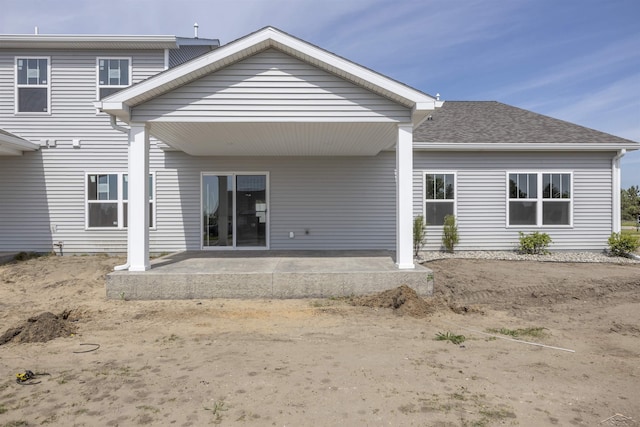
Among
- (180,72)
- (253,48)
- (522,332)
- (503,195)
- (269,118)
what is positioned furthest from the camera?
(503,195)

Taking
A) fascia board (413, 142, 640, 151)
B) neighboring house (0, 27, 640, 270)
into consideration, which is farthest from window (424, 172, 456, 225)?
fascia board (413, 142, 640, 151)

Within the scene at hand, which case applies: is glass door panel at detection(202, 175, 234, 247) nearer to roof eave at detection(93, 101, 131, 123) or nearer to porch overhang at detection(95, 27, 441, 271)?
porch overhang at detection(95, 27, 441, 271)

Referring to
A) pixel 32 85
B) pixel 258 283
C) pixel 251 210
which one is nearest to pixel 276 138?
pixel 251 210

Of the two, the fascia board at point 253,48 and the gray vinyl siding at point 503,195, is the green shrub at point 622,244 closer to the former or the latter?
the gray vinyl siding at point 503,195

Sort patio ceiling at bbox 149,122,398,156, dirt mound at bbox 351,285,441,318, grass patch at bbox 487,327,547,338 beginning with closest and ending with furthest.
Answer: grass patch at bbox 487,327,547,338, dirt mound at bbox 351,285,441,318, patio ceiling at bbox 149,122,398,156

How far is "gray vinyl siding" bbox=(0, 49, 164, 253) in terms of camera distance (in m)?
10.3

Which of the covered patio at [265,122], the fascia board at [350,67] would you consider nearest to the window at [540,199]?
the covered patio at [265,122]

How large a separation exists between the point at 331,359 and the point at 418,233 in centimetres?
695

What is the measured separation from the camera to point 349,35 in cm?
1272

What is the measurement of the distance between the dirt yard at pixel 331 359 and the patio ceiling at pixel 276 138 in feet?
10.6

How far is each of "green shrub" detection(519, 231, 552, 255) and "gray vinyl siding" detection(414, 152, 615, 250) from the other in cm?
29

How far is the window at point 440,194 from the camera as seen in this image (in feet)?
34.7

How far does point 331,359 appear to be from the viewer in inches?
154

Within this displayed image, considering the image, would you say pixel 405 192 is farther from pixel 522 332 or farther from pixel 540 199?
pixel 540 199
